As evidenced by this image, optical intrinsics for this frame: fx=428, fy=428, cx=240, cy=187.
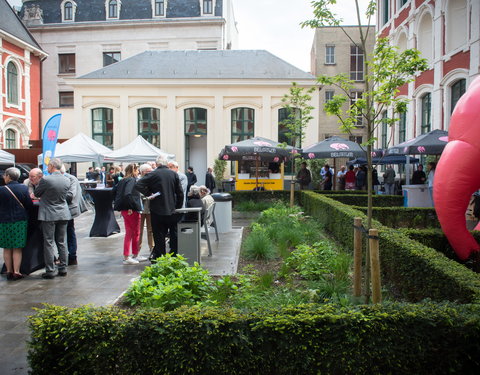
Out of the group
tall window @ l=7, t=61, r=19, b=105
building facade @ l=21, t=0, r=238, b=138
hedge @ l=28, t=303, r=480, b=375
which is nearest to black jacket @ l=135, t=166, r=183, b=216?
hedge @ l=28, t=303, r=480, b=375

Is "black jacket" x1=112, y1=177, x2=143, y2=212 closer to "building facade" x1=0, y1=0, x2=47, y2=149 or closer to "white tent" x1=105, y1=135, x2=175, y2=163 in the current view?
"white tent" x1=105, y1=135, x2=175, y2=163

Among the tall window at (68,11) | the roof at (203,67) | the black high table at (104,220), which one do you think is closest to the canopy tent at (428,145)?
the black high table at (104,220)

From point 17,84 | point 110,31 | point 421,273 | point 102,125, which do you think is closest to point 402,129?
point 102,125

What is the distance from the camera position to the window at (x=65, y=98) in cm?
3616

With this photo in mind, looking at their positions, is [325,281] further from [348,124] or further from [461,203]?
[461,203]

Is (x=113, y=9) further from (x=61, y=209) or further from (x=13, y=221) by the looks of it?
(x=13, y=221)

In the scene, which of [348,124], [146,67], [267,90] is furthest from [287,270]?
[146,67]

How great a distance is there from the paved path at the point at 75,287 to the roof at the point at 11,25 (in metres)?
22.6

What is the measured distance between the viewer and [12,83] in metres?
27.0

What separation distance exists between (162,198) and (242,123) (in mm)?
20807

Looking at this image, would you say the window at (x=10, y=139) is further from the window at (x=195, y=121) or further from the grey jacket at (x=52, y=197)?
the grey jacket at (x=52, y=197)

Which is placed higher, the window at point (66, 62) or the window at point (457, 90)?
the window at point (66, 62)

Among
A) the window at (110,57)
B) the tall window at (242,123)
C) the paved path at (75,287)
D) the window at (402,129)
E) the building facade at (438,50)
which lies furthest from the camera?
the window at (110,57)

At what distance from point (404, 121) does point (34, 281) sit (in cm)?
2073
